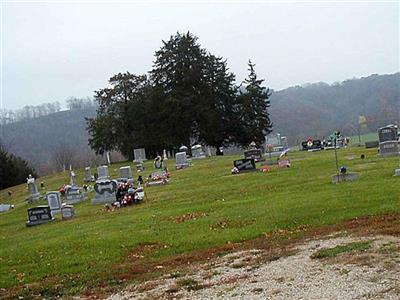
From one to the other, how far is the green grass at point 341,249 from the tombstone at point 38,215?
52.6 feet

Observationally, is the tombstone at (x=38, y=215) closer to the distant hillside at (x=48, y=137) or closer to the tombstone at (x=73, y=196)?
the tombstone at (x=73, y=196)

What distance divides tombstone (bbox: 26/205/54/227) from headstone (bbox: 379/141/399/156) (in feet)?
58.1

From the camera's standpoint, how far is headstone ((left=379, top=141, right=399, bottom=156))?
28578mm

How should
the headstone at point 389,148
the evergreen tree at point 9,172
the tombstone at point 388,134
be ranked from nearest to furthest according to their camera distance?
the headstone at point 389,148 → the tombstone at point 388,134 → the evergreen tree at point 9,172

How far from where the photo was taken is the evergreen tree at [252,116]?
188 ft

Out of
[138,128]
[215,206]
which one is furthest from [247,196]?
[138,128]

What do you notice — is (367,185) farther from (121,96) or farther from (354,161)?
(121,96)

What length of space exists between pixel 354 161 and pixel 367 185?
33.9 ft

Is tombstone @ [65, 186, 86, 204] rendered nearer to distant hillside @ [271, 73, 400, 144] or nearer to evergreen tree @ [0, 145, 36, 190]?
evergreen tree @ [0, 145, 36, 190]

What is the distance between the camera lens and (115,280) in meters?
10.3

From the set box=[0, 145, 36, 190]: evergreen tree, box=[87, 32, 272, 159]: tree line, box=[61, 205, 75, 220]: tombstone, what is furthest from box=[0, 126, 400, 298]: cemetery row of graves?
box=[0, 145, 36, 190]: evergreen tree

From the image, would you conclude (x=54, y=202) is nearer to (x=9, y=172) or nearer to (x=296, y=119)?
(x=9, y=172)

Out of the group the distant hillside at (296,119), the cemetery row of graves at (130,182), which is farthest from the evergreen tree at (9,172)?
the cemetery row of graves at (130,182)

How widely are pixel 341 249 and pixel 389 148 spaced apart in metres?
20.4
